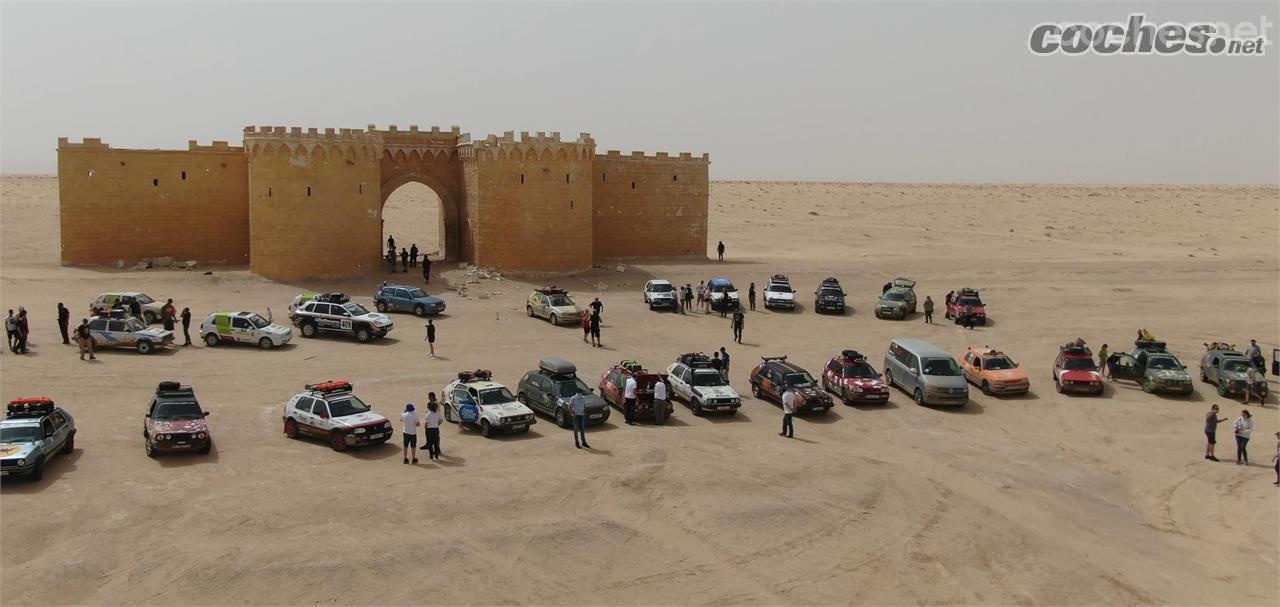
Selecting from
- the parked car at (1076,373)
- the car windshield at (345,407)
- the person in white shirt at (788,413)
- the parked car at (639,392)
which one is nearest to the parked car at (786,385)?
the person in white shirt at (788,413)

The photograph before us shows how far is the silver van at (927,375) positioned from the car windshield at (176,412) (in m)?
16.8

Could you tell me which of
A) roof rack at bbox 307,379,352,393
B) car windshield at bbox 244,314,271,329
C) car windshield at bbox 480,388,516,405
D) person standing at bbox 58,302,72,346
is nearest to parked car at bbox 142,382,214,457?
roof rack at bbox 307,379,352,393

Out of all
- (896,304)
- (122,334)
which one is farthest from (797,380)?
(122,334)

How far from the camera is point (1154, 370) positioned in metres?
27.0

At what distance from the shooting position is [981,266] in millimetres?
49000

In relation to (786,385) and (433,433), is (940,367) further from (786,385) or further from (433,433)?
(433,433)

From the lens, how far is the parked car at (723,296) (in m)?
38.2

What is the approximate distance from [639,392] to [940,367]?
26.8ft

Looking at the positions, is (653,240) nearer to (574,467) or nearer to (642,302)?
(642,302)

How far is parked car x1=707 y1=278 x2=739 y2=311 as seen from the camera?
38.2m

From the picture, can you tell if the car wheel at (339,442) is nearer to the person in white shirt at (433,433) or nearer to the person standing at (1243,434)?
the person in white shirt at (433,433)

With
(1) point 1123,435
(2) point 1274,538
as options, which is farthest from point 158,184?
(2) point 1274,538

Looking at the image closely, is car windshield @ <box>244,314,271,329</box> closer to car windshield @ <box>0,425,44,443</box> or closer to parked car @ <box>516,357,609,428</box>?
parked car @ <box>516,357,609,428</box>

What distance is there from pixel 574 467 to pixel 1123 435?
1343cm
